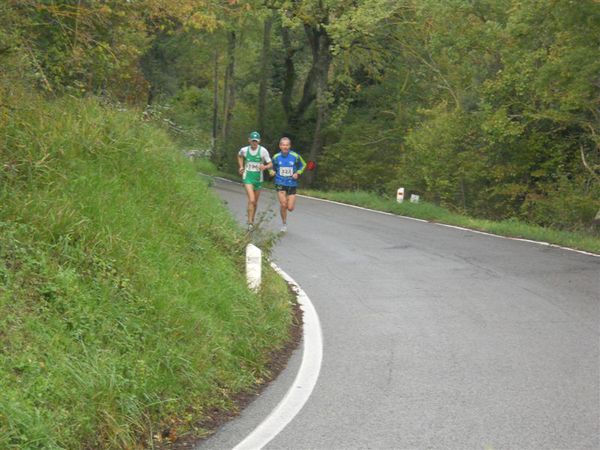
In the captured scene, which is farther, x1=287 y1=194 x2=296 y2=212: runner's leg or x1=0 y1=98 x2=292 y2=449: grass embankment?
x1=287 y1=194 x2=296 y2=212: runner's leg

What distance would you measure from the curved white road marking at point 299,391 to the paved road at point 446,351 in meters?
0.08

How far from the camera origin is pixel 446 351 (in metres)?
7.54

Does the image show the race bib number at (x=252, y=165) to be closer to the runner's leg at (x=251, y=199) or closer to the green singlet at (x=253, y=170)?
the green singlet at (x=253, y=170)

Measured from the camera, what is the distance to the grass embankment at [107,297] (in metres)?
4.99

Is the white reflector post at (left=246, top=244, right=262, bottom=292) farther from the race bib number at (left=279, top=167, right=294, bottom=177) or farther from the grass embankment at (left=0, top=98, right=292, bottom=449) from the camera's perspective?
the race bib number at (left=279, top=167, right=294, bottom=177)

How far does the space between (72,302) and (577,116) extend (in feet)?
54.7

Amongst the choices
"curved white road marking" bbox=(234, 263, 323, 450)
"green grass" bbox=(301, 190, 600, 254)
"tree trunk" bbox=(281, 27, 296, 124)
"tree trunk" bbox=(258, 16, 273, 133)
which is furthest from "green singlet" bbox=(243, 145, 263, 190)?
"tree trunk" bbox=(281, 27, 296, 124)

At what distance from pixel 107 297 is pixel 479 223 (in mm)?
13494

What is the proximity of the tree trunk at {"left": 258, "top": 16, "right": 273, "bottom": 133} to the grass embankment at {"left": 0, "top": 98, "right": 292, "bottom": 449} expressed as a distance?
26690mm

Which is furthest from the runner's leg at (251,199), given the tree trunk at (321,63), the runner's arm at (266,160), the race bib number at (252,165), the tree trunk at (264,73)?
the tree trunk at (264,73)

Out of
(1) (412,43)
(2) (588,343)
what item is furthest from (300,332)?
(1) (412,43)

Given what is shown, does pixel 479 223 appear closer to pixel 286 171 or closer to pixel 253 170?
pixel 286 171

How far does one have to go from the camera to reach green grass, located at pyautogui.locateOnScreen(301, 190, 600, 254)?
1541 cm

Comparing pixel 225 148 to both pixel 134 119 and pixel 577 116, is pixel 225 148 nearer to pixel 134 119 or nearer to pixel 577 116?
pixel 577 116
